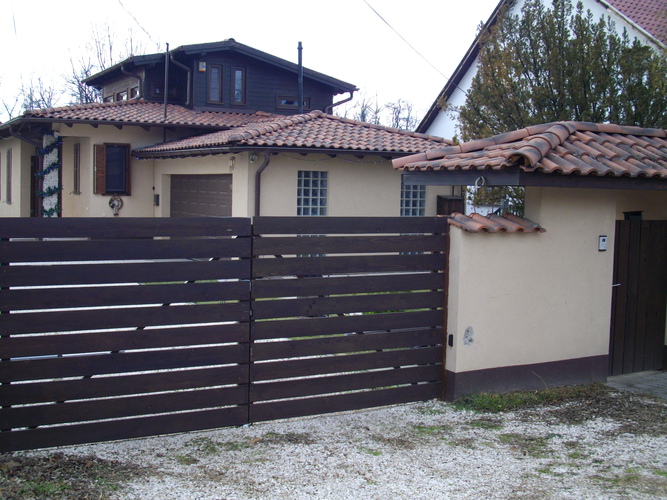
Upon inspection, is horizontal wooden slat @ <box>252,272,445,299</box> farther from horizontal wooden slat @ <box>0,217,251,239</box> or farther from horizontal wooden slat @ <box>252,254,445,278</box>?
horizontal wooden slat @ <box>0,217,251,239</box>

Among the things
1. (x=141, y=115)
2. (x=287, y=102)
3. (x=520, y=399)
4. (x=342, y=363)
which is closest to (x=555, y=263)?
(x=520, y=399)

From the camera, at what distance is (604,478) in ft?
16.3

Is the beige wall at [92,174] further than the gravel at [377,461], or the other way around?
the beige wall at [92,174]

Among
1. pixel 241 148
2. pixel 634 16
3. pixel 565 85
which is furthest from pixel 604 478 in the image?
pixel 634 16

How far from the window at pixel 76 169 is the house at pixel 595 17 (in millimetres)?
10404

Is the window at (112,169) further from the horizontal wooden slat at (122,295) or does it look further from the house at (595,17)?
the horizontal wooden slat at (122,295)

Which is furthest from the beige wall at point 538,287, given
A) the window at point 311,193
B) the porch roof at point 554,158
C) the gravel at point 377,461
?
→ the window at point 311,193

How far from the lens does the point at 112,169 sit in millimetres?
19578

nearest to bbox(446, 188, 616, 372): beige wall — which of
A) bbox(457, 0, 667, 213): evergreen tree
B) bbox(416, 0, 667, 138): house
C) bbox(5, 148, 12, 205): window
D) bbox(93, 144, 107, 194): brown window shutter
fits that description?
bbox(457, 0, 667, 213): evergreen tree

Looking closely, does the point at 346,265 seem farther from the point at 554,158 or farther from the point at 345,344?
the point at 554,158

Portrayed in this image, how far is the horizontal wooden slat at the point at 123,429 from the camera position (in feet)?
16.3

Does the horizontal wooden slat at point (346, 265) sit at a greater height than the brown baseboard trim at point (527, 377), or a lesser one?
greater

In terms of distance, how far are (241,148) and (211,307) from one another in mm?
8877

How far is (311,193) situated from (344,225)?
386 inches
